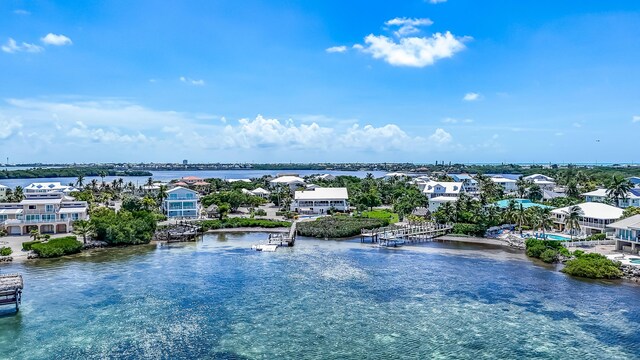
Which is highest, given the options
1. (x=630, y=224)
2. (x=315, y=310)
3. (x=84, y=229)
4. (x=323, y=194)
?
(x=323, y=194)

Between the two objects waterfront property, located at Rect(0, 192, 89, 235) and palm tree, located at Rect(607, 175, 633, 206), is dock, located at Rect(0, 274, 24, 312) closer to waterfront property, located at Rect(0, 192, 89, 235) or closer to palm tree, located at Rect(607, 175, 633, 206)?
waterfront property, located at Rect(0, 192, 89, 235)

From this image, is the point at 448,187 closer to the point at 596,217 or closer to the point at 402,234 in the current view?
the point at 402,234

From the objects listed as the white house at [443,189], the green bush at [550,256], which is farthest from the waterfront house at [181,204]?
the green bush at [550,256]

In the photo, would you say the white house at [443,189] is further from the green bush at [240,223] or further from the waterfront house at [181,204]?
the waterfront house at [181,204]

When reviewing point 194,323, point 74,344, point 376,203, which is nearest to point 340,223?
point 376,203

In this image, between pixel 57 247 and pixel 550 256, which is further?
pixel 57 247

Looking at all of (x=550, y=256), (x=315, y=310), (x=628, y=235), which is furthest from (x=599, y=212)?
(x=315, y=310)
